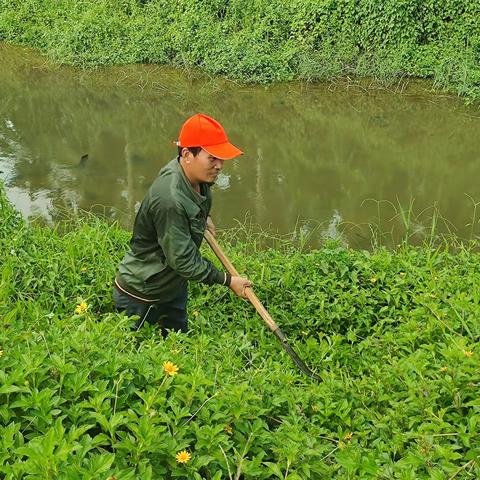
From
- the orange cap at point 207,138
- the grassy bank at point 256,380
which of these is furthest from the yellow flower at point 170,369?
the orange cap at point 207,138

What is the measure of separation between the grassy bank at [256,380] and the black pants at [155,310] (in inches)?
8.4

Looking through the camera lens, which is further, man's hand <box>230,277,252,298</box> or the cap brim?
man's hand <box>230,277,252,298</box>

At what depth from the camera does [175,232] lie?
9.69ft

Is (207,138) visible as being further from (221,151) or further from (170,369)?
(170,369)

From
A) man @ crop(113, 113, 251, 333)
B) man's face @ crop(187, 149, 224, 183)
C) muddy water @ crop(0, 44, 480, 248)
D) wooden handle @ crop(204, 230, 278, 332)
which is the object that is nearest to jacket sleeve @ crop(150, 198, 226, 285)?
man @ crop(113, 113, 251, 333)

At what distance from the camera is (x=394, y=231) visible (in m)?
6.01

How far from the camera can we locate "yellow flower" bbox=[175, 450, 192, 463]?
72.3 inches

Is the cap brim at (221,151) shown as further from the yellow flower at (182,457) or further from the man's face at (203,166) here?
the yellow flower at (182,457)

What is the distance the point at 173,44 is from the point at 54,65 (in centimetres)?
237

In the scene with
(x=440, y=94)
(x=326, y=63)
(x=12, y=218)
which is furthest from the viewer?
(x=326, y=63)

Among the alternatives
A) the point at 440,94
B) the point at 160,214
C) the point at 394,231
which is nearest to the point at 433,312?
the point at 160,214

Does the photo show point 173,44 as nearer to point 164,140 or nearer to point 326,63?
point 326,63

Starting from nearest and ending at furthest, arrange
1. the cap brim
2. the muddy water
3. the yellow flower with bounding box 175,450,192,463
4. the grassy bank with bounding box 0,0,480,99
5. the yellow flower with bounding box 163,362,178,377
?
the yellow flower with bounding box 175,450,192,463 < the yellow flower with bounding box 163,362,178,377 < the cap brim < the muddy water < the grassy bank with bounding box 0,0,480,99

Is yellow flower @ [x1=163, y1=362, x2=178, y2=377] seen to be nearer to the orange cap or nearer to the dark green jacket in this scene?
the dark green jacket
